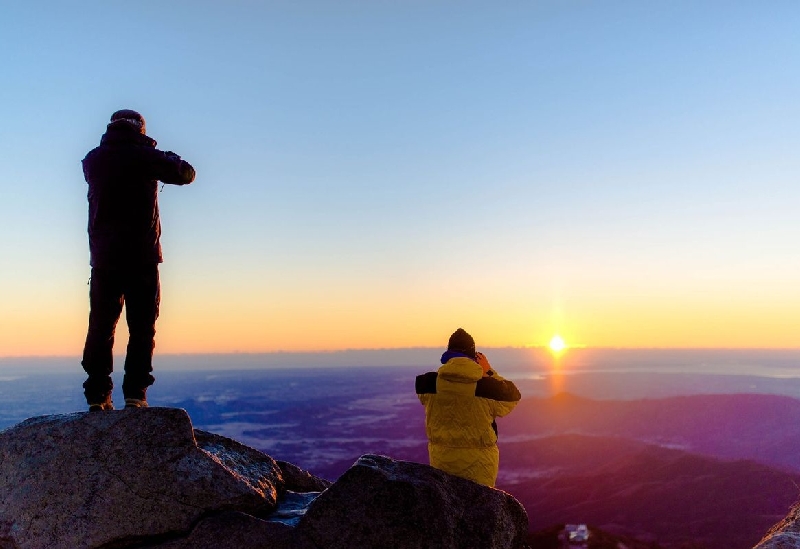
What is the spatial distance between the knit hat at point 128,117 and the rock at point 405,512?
4.82 metres

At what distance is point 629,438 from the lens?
14688cm

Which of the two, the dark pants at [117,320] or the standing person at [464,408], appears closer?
the standing person at [464,408]

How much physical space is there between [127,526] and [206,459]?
3.22ft

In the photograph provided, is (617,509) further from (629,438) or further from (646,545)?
(629,438)

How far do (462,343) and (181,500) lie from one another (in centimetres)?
349

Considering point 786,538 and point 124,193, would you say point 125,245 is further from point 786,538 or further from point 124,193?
point 786,538

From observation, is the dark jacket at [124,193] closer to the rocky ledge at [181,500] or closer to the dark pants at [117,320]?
the dark pants at [117,320]

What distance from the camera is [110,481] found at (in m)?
6.16

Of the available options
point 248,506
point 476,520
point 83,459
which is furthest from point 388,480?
point 83,459

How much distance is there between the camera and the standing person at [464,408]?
6.59 metres

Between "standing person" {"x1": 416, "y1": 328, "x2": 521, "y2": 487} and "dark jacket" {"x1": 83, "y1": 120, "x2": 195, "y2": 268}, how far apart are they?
3681mm

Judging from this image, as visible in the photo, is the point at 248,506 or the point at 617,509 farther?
the point at 617,509

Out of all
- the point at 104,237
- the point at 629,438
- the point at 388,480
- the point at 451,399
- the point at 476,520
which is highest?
the point at 104,237

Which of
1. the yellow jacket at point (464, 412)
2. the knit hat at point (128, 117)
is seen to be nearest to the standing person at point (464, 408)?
the yellow jacket at point (464, 412)
